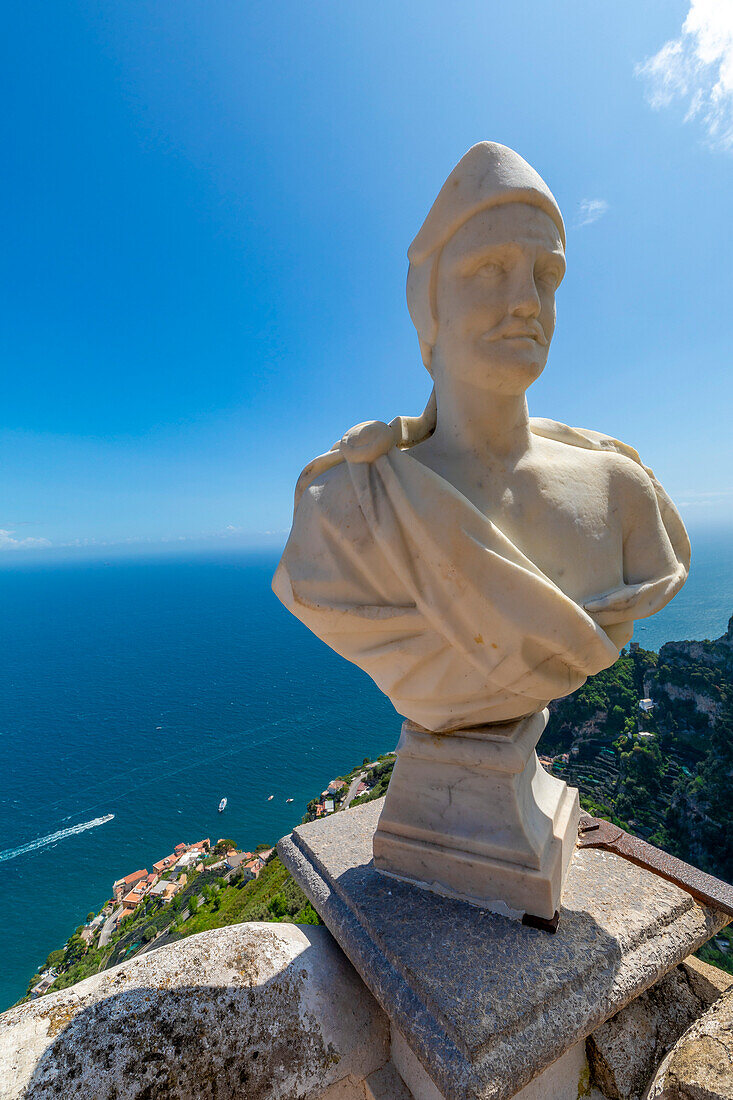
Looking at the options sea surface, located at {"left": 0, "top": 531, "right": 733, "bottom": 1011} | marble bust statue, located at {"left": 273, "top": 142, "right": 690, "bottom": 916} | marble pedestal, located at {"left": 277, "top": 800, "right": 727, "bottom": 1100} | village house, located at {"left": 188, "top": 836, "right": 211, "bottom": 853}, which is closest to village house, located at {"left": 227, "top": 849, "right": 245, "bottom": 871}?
sea surface, located at {"left": 0, "top": 531, "right": 733, "bottom": 1011}

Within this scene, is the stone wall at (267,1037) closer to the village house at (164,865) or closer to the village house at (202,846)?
the village house at (164,865)

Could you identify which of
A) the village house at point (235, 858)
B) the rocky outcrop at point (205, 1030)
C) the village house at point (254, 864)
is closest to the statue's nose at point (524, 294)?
the rocky outcrop at point (205, 1030)

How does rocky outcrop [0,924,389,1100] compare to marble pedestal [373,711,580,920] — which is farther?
marble pedestal [373,711,580,920]

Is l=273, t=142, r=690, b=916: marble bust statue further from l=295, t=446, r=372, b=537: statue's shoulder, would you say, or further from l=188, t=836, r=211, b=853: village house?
l=188, t=836, r=211, b=853: village house

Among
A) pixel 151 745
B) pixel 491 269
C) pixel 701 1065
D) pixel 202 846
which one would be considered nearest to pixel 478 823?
pixel 701 1065

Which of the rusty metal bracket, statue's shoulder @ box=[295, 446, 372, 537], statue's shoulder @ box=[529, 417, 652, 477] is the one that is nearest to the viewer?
statue's shoulder @ box=[295, 446, 372, 537]

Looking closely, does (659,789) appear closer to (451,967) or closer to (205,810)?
(205,810)

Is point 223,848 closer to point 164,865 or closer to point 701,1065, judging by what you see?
point 164,865
